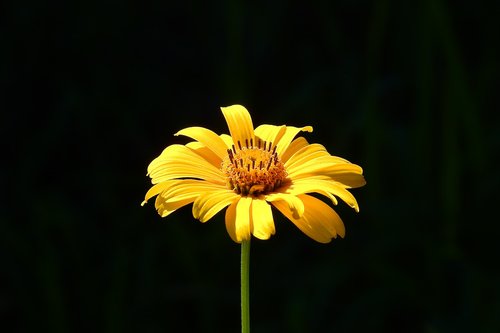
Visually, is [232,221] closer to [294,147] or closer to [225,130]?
[294,147]

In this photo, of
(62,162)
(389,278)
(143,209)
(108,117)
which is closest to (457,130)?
(389,278)

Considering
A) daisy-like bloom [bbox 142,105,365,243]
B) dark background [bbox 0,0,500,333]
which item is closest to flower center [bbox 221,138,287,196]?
daisy-like bloom [bbox 142,105,365,243]

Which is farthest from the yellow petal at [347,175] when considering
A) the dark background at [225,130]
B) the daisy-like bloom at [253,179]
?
the dark background at [225,130]

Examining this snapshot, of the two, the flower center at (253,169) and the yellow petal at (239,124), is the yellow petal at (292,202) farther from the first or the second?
the yellow petal at (239,124)

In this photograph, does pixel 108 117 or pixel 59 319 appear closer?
pixel 59 319

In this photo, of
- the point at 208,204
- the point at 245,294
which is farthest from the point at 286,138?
the point at 245,294

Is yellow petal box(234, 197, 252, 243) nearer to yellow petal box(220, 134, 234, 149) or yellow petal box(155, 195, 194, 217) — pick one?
yellow petal box(155, 195, 194, 217)

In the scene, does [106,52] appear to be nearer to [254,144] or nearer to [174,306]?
[174,306]
